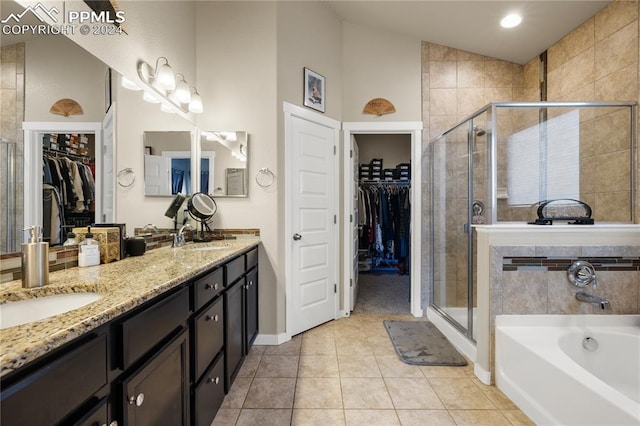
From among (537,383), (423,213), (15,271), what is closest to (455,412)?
(537,383)

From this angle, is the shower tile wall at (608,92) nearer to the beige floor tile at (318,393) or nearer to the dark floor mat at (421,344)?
the dark floor mat at (421,344)

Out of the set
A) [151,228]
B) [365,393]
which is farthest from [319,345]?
[151,228]

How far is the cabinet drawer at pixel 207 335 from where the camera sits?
1.33 meters

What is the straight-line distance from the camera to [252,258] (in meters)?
2.30

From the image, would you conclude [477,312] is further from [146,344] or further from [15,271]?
[15,271]

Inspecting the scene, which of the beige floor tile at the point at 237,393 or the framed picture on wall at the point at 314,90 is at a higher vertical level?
the framed picture on wall at the point at 314,90

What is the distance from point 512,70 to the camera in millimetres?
3248

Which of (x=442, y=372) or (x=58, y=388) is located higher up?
(x=58, y=388)

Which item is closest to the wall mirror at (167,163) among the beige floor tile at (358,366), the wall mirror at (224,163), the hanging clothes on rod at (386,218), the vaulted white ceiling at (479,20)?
the wall mirror at (224,163)

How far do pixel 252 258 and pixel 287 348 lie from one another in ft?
2.68

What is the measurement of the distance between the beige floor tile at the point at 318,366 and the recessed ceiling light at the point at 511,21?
10.4 feet

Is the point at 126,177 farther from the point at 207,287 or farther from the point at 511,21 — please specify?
the point at 511,21

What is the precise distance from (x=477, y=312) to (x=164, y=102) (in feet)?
8.93

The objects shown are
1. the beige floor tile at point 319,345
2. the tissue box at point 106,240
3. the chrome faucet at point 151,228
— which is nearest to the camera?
the tissue box at point 106,240
